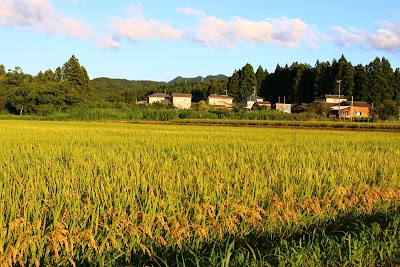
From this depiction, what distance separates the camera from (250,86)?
8088 centimetres

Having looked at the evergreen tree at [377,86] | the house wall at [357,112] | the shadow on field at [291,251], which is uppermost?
the evergreen tree at [377,86]

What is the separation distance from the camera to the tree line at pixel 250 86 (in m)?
41.8

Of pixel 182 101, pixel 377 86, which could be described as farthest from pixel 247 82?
pixel 377 86

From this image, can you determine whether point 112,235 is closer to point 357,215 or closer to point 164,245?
point 164,245

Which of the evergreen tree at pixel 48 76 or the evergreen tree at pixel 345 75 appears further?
the evergreen tree at pixel 345 75

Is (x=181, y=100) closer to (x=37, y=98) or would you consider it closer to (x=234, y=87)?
(x=234, y=87)

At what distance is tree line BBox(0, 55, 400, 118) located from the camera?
4178cm

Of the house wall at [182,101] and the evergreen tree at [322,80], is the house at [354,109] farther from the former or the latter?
the house wall at [182,101]

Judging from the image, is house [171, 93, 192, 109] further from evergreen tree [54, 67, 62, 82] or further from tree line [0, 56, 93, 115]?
tree line [0, 56, 93, 115]

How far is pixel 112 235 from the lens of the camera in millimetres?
2283

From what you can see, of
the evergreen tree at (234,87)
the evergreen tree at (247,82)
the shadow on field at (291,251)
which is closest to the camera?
the shadow on field at (291,251)

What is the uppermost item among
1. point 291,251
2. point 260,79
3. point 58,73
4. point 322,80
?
point 58,73

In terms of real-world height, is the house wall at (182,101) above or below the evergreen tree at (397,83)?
below

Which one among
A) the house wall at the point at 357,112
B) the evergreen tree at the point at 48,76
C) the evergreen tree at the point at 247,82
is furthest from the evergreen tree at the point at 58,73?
the house wall at the point at 357,112
